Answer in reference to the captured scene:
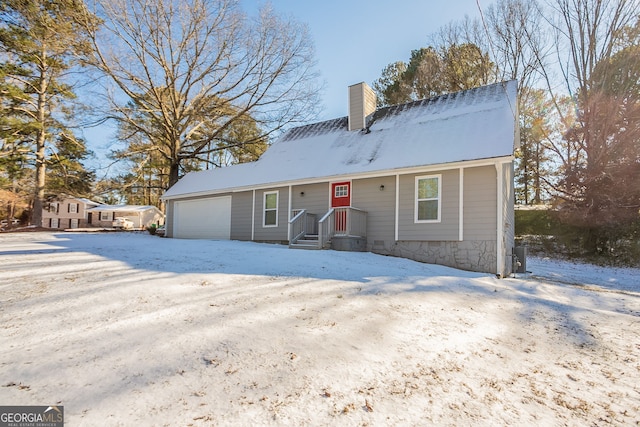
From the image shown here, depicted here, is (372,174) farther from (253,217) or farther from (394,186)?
(253,217)

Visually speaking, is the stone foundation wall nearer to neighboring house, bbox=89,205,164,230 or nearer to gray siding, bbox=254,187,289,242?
gray siding, bbox=254,187,289,242

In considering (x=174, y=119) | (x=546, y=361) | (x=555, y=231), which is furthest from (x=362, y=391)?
(x=174, y=119)

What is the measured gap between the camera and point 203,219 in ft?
52.6

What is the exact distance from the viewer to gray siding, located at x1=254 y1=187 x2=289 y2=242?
13088mm

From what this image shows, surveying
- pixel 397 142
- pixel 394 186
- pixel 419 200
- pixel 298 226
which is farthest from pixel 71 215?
pixel 419 200

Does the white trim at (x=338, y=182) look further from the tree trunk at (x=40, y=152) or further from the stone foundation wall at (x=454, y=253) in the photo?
the tree trunk at (x=40, y=152)

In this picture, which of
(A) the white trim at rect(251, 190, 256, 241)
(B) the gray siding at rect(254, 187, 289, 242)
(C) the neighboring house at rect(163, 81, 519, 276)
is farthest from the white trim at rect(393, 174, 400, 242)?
(A) the white trim at rect(251, 190, 256, 241)

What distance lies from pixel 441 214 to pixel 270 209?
6.40 metres

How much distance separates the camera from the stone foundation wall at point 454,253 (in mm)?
9133

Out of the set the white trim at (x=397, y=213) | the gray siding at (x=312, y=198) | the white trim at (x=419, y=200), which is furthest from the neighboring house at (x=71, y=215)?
the white trim at (x=419, y=200)

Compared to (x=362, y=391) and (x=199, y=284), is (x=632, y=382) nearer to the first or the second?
(x=362, y=391)

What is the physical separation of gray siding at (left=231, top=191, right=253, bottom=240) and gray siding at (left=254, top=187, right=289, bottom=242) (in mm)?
442

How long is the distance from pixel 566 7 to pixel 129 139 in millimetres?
23195

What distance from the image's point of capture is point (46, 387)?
7.91 ft
